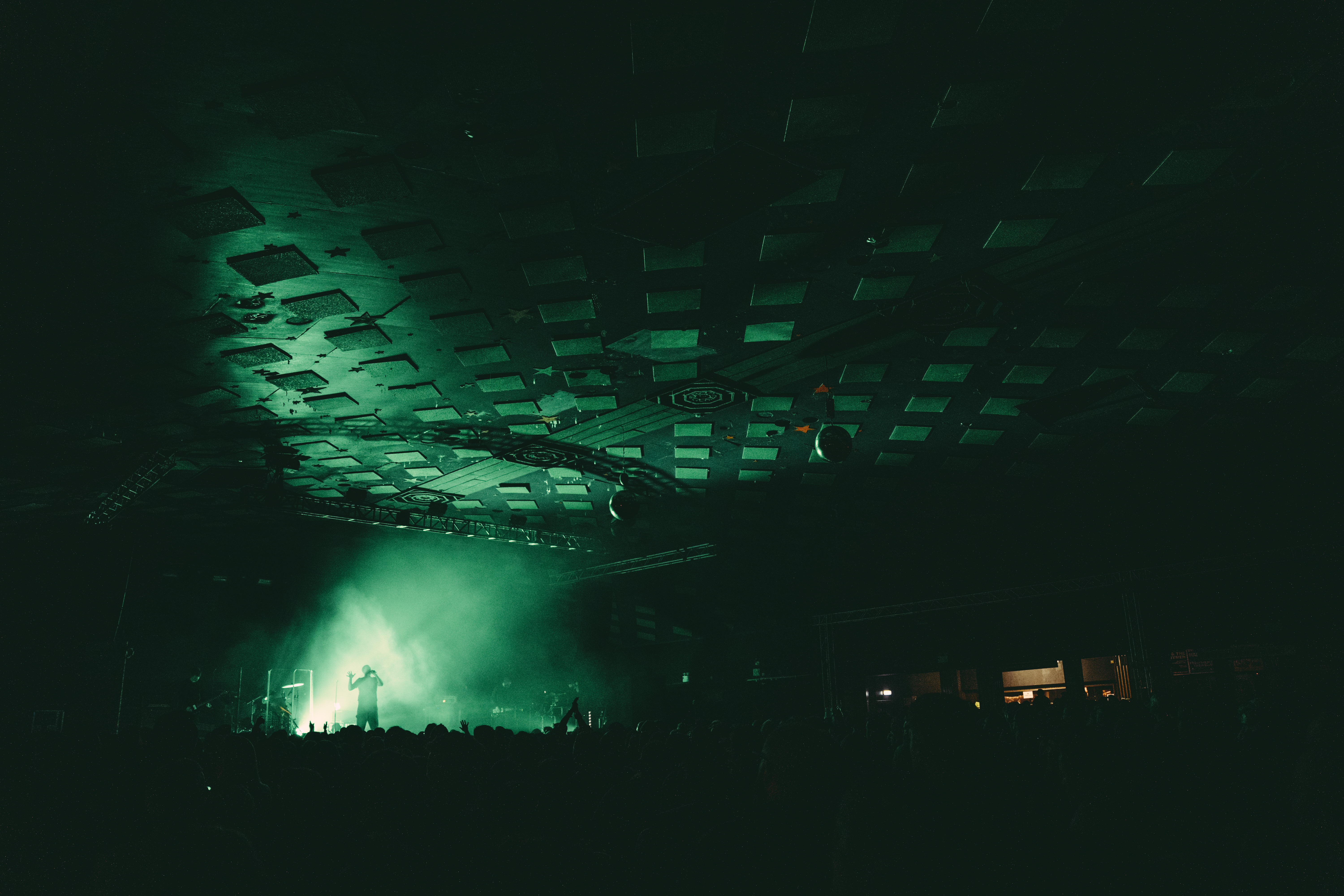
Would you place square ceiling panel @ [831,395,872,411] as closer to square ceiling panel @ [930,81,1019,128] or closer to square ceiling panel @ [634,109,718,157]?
square ceiling panel @ [930,81,1019,128]

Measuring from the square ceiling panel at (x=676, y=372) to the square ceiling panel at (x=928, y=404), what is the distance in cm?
323

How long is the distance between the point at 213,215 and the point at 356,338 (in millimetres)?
2417

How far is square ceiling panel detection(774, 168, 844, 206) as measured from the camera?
19.0 ft

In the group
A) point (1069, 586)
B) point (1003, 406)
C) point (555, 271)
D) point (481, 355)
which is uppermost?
point (555, 271)

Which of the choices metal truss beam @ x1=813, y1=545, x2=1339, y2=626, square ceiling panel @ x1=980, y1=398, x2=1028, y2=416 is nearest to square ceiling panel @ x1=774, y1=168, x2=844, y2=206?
square ceiling panel @ x1=980, y1=398, x2=1028, y2=416

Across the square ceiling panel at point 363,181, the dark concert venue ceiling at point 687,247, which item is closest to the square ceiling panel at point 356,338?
the dark concert venue ceiling at point 687,247

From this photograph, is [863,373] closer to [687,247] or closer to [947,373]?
[947,373]

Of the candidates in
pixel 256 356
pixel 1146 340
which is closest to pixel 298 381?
pixel 256 356

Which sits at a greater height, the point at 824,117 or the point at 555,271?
the point at 824,117

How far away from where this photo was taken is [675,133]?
17.2ft

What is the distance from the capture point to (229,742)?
492cm

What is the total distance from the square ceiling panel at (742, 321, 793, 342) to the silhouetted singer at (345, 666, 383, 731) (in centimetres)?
1568

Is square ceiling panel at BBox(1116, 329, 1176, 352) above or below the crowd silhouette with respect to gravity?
above

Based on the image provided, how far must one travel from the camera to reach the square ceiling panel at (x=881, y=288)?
7.36m
